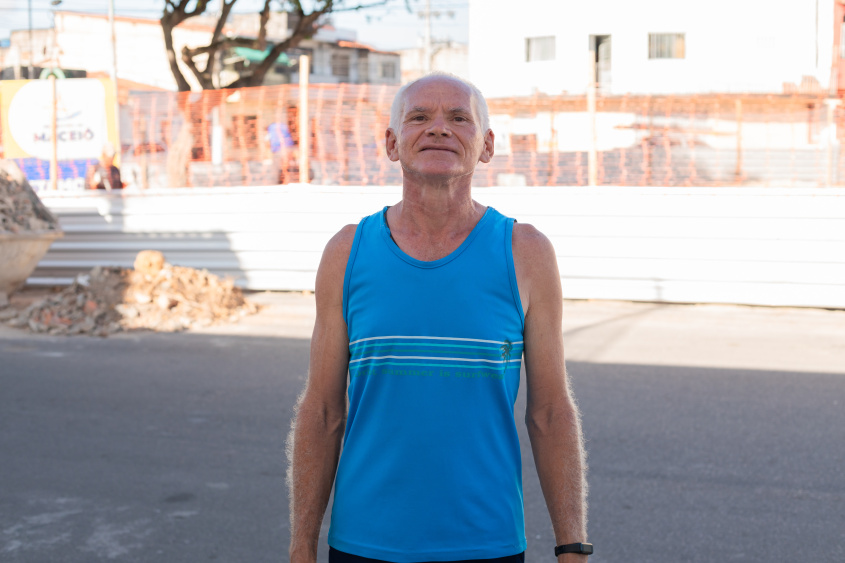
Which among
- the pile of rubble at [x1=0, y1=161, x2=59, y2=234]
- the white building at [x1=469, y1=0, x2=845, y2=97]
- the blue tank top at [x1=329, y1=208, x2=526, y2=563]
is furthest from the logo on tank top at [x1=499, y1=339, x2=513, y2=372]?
the white building at [x1=469, y1=0, x2=845, y2=97]

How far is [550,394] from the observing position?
2.25m

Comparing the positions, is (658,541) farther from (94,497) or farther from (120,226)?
(120,226)

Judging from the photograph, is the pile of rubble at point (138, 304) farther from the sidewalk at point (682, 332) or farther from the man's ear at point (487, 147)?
the man's ear at point (487, 147)

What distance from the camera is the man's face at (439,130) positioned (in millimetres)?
2193

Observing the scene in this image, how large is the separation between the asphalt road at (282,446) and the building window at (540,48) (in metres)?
30.8

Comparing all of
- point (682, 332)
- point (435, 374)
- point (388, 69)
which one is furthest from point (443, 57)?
point (435, 374)

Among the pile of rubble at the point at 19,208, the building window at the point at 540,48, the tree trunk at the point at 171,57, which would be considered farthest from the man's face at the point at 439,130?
the building window at the point at 540,48

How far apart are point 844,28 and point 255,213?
1275 inches

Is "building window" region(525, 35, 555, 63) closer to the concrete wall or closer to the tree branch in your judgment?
the tree branch

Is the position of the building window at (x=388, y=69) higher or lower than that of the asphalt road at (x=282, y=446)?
higher

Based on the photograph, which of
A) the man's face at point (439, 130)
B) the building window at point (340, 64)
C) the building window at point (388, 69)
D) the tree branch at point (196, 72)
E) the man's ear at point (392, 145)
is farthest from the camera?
the building window at point (388, 69)

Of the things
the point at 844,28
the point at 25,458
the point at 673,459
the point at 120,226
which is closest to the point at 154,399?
the point at 25,458

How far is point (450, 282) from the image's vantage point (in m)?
2.10

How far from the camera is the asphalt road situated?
4.49m
